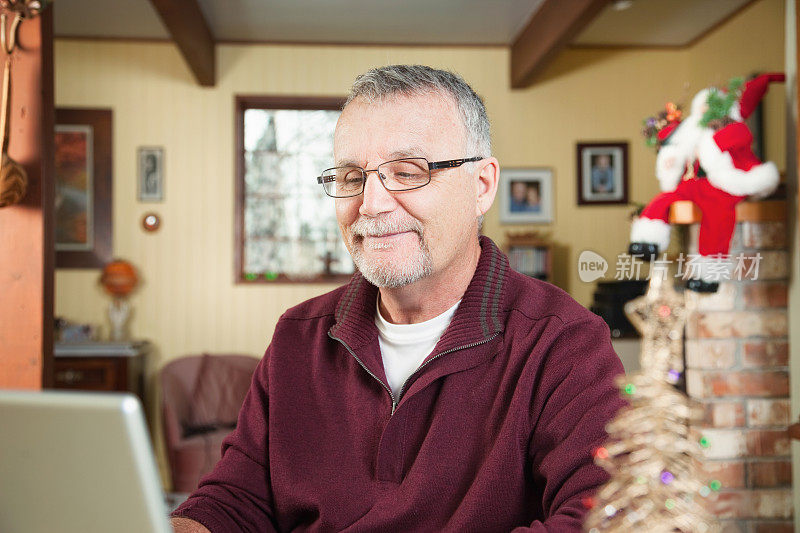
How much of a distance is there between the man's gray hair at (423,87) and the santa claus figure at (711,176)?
1.75 meters

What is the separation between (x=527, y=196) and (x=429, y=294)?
165 inches

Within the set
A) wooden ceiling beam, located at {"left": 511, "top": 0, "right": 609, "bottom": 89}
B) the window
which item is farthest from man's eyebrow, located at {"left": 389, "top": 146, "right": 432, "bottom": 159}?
the window

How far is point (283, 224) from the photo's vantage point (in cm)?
541

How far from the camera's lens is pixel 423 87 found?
138 cm

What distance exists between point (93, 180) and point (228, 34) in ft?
4.61

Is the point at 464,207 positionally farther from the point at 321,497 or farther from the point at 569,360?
the point at 321,497

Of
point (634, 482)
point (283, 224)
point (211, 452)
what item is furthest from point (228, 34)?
point (634, 482)

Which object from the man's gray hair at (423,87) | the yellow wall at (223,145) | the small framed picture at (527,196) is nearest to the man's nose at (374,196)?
the man's gray hair at (423,87)

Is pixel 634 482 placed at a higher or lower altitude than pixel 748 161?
lower

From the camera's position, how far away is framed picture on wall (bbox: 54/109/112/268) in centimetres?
525

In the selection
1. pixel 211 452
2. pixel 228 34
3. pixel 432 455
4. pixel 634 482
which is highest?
pixel 228 34

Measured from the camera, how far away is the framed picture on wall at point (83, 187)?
525cm

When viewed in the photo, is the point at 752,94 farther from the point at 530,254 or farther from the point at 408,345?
the point at 530,254

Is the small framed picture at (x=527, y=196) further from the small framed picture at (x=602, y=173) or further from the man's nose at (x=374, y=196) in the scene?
the man's nose at (x=374, y=196)
